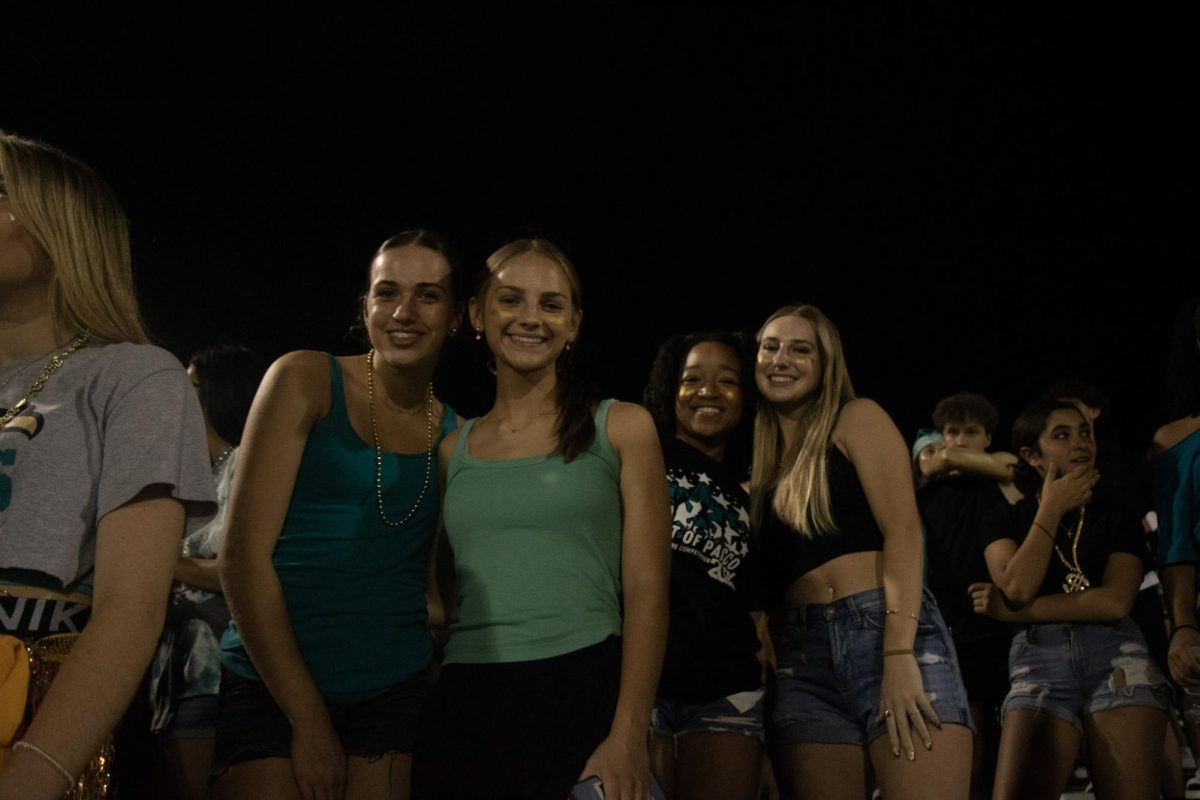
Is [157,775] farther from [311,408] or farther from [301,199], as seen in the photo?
[301,199]

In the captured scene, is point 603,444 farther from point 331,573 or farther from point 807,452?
point 807,452

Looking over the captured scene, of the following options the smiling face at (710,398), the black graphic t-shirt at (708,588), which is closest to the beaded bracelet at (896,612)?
the black graphic t-shirt at (708,588)

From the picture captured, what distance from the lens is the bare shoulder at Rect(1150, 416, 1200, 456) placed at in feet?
9.78

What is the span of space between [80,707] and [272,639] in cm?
60

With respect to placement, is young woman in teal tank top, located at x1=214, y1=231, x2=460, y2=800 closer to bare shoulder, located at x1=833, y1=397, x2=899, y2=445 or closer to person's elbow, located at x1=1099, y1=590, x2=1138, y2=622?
bare shoulder, located at x1=833, y1=397, x2=899, y2=445

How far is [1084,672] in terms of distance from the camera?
2.96 metres

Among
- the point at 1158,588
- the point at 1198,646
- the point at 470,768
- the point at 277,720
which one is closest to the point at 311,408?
the point at 277,720

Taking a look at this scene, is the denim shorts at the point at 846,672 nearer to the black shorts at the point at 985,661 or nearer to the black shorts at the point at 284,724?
the black shorts at the point at 284,724

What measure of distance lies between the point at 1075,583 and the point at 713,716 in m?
1.32

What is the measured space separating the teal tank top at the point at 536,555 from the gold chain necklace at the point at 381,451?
115 millimetres

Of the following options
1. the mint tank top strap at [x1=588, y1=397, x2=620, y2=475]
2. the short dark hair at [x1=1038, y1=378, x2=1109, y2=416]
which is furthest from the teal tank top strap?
the short dark hair at [x1=1038, y1=378, x2=1109, y2=416]

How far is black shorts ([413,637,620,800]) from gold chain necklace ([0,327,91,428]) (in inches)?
32.5

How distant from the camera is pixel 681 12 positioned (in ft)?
A: 18.4

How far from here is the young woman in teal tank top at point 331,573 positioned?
→ 1841 millimetres
